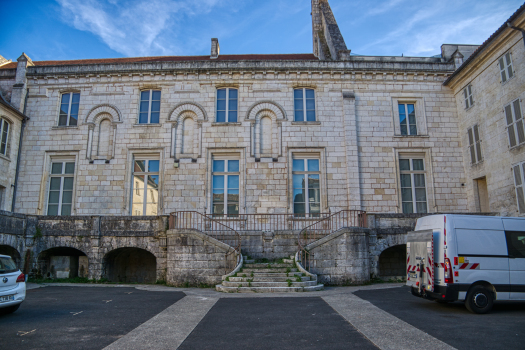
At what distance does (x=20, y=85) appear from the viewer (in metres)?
18.1

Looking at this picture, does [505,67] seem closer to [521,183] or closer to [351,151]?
[521,183]

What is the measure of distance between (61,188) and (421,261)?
15604 mm

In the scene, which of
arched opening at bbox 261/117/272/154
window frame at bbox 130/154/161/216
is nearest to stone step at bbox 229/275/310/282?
window frame at bbox 130/154/161/216

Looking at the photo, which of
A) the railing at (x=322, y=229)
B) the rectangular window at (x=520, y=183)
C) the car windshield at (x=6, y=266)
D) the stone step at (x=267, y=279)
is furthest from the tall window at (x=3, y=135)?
the rectangular window at (x=520, y=183)

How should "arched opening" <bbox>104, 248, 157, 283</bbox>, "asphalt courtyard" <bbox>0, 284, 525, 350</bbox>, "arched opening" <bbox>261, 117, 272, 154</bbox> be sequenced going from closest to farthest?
"asphalt courtyard" <bbox>0, 284, 525, 350</bbox> < "arched opening" <bbox>104, 248, 157, 283</bbox> < "arched opening" <bbox>261, 117, 272, 154</bbox>

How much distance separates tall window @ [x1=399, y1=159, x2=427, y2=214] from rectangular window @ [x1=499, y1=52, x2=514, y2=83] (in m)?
4.77

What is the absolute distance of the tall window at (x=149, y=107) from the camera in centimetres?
1811

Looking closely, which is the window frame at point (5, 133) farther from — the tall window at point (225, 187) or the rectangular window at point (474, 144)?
the rectangular window at point (474, 144)

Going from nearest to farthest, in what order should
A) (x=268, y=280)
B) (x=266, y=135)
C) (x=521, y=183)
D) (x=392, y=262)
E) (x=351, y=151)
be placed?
(x=268, y=280) < (x=521, y=183) < (x=392, y=262) < (x=351, y=151) < (x=266, y=135)

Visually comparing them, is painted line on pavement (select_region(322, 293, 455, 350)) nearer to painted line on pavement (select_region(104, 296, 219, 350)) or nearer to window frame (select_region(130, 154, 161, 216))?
painted line on pavement (select_region(104, 296, 219, 350))

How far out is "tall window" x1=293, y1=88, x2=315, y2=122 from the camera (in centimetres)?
1808

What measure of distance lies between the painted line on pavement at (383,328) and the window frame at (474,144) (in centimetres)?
1068

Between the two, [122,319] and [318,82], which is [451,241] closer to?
[122,319]

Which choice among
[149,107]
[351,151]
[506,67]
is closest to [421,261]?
[351,151]
